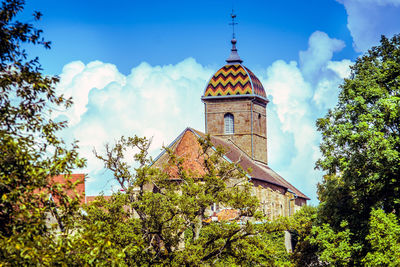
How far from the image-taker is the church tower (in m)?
76.5

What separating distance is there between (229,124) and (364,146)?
44332 mm

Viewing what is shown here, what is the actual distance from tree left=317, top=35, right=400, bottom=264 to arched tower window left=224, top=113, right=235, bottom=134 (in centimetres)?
4063

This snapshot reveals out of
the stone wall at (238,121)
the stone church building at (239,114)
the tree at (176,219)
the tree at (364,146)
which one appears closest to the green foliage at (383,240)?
the tree at (364,146)

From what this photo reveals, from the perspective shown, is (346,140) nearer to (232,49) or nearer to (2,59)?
(2,59)

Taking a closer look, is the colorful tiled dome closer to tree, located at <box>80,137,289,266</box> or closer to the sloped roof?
the sloped roof

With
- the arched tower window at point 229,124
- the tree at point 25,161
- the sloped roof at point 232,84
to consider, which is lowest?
the tree at point 25,161

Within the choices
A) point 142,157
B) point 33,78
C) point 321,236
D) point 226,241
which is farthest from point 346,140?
point 33,78

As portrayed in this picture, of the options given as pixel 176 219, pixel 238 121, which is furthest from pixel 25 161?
pixel 238 121

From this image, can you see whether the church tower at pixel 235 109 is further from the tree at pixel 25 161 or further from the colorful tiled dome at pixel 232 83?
the tree at pixel 25 161

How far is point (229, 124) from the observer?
3031 inches

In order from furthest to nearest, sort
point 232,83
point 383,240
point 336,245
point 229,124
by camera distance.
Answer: point 232,83 < point 229,124 < point 336,245 < point 383,240

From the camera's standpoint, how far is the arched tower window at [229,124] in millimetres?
76875

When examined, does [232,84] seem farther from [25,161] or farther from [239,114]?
[25,161]

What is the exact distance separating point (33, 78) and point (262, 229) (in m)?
22.6
